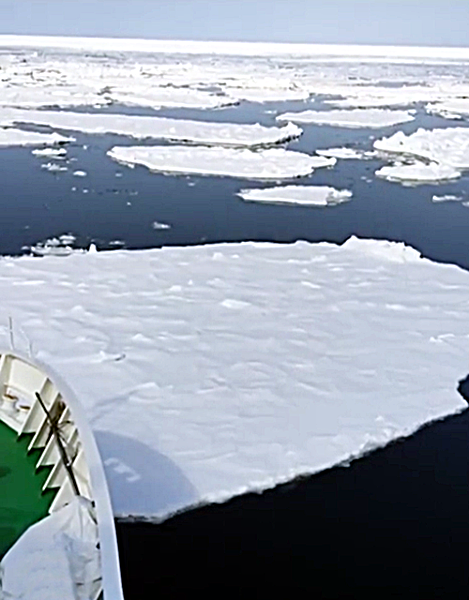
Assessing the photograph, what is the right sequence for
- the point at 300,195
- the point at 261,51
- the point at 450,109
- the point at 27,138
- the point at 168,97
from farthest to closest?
the point at 261,51
the point at 168,97
the point at 450,109
the point at 27,138
the point at 300,195

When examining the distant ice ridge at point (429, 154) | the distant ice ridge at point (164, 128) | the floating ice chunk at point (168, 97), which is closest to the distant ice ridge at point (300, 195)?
the distant ice ridge at point (429, 154)

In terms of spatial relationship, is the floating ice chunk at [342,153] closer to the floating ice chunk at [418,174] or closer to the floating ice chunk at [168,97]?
the floating ice chunk at [418,174]

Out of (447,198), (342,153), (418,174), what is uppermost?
(342,153)

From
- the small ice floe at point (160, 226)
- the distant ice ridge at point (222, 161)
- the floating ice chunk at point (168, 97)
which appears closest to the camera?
the small ice floe at point (160, 226)

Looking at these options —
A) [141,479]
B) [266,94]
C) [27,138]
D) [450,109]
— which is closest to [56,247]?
[141,479]

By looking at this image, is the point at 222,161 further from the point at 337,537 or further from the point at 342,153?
the point at 337,537

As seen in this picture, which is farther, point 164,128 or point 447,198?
point 164,128
